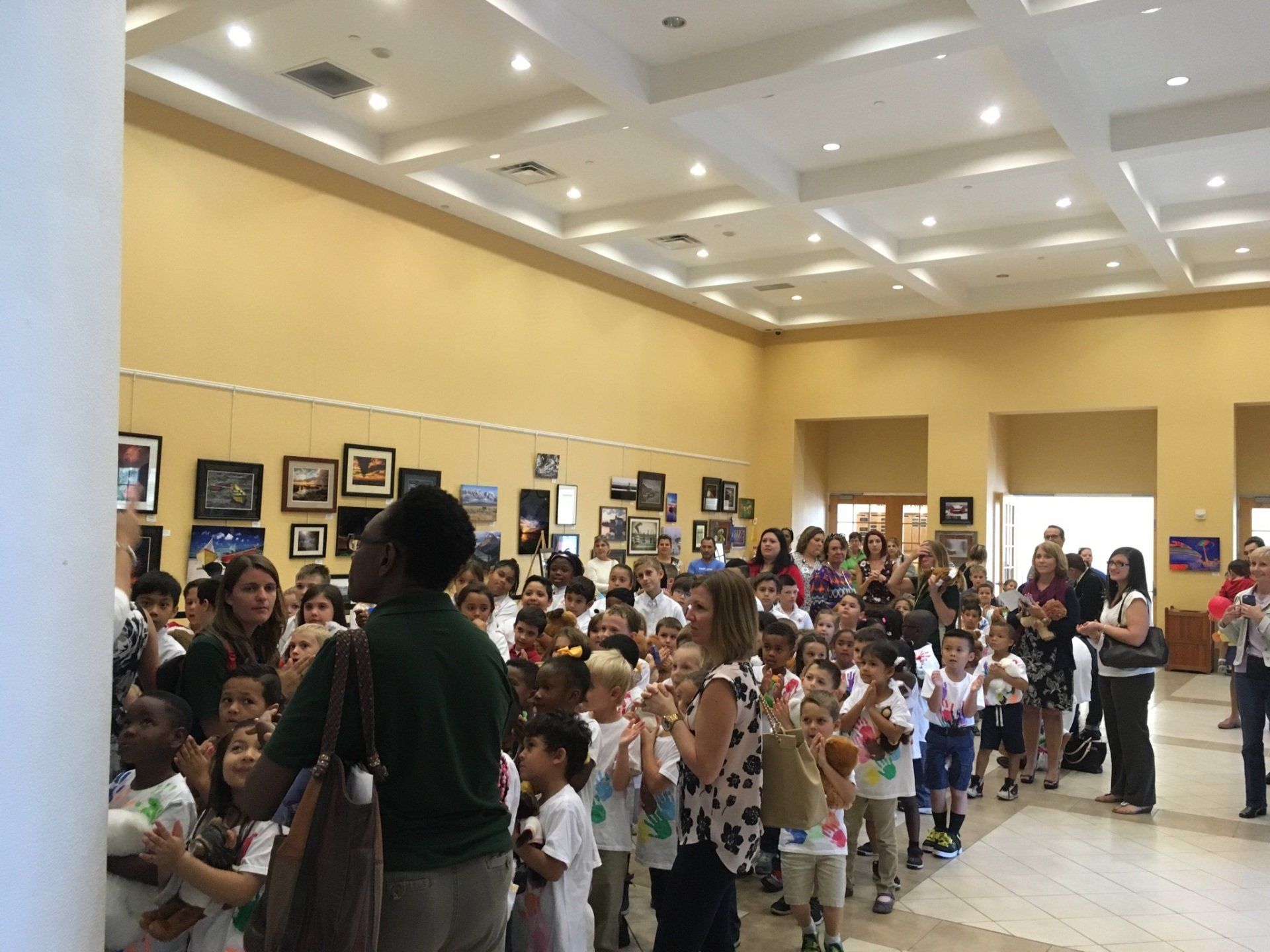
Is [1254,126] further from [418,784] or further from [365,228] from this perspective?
[418,784]

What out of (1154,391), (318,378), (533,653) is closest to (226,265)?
(318,378)

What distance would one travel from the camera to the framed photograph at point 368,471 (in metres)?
11.1

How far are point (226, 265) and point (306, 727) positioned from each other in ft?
29.3

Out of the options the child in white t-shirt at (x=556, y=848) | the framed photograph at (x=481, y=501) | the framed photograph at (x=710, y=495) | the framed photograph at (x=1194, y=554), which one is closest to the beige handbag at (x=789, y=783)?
the child in white t-shirt at (x=556, y=848)

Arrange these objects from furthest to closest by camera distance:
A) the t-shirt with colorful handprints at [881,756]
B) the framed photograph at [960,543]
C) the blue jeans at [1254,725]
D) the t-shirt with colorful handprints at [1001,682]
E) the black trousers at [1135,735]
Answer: the framed photograph at [960,543] < the t-shirt with colorful handprints at [1001,682] < the black trousers at [1135,735] < the blue jeans at [1254,725] < the t-shirt with colorful handprints at [881,756]

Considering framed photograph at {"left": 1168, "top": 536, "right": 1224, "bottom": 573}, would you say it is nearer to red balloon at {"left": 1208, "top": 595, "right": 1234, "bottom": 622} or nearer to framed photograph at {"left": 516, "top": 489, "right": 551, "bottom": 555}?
red balloon at {"left": 1208, "top": 595, "right": 1234, "bottom": 622}

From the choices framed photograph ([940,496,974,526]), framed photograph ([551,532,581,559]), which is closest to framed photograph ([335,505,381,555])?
framed photograph ([551,532,581,559])

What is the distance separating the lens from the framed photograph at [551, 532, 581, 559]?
544 inches

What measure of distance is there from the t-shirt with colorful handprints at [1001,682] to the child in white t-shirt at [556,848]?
4.54 meters

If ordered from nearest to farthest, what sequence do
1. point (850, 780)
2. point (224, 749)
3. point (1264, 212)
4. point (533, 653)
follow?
point (224, 749) < point (850, 780) < point (533, 653) < point (1264, 212)

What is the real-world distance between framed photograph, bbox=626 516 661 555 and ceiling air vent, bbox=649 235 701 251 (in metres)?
4.11

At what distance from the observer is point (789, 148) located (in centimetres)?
1148

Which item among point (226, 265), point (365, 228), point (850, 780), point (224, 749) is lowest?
point (850, 780)

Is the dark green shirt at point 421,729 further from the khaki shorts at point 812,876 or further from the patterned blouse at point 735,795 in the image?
the khaki shorts at point 812,876
